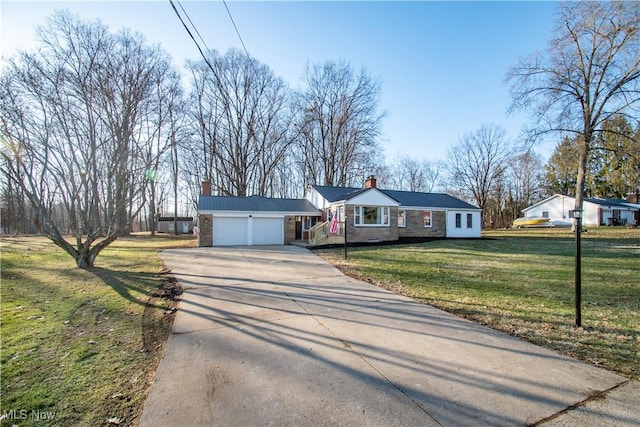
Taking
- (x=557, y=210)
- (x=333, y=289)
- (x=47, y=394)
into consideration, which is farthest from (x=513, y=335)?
(x=557, y=210)

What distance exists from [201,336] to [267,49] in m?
6.68

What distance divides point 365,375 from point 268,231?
17.2 meters

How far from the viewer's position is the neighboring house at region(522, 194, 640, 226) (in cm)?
3384

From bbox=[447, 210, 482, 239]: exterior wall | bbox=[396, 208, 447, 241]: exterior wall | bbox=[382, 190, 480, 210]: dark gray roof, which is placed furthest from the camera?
bbox=[447, 210, 482, 239]: exterior wall

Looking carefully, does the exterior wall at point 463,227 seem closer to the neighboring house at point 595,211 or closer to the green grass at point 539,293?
the green grass at point 539,293

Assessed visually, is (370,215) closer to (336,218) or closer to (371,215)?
(371,215)

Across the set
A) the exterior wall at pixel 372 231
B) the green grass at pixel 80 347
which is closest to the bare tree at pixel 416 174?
the exterior wall at pixel 372 231

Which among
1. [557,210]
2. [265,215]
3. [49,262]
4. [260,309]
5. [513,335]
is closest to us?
[513,335]

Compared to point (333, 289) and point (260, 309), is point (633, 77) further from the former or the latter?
point (260, 309)

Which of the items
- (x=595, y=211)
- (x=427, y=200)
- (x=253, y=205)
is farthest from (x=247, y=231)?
(x=595, y=211)

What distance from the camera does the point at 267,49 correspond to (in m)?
7.30

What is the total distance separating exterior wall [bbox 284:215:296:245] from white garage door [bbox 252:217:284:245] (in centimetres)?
26

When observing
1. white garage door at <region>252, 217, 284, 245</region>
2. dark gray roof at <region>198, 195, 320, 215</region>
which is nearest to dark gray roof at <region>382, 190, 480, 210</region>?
dark gray roof at <region>198, 195, 320, 215</region>

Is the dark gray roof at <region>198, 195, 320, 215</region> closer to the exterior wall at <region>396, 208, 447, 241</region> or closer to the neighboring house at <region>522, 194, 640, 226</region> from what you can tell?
the exterior wall at <region>396, 208, 447, 241</region>
